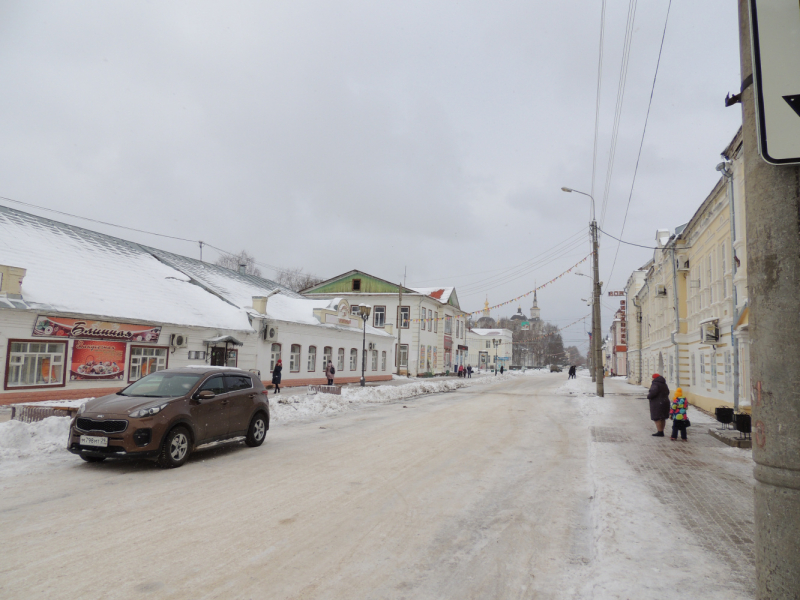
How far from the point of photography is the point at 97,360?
59.2 feet

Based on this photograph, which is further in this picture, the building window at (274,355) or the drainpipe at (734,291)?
the building window at (274,355)

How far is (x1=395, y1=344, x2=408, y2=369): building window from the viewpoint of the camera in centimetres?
4950

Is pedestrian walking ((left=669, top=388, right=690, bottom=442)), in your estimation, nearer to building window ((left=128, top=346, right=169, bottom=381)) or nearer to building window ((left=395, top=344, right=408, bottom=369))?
building window ((left=128, top=346, right=169, bottom=381))

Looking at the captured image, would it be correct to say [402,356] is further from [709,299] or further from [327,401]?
[709,299]

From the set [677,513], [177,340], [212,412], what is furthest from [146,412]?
[177,340]

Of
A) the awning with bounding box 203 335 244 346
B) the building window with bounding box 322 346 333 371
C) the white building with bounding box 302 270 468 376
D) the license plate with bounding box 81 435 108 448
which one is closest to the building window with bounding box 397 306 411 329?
the white building with bounding box 302 270 468 376

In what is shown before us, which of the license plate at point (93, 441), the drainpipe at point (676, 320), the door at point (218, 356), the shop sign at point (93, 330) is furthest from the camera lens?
the door at point (218, 356)

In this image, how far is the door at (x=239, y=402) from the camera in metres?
9.84

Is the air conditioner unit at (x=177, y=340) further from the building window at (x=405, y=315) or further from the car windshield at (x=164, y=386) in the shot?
the building window at (x=405, y=315)

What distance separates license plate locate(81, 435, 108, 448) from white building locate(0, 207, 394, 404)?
32.0 ft

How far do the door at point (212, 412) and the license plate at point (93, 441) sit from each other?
1335mm

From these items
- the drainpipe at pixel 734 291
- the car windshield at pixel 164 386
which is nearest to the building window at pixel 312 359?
the car windshield at pixel 164 386

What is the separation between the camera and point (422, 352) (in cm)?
5159

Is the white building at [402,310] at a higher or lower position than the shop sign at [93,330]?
higher
